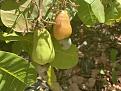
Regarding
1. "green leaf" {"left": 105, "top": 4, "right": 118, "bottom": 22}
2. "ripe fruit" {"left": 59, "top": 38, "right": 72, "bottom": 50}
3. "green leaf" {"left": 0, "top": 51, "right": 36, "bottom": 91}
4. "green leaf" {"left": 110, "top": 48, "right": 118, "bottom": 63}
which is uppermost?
"green leaf" {"left": 105, "top": 4, "right": 118, "bottom": 22}

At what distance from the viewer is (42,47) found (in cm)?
137

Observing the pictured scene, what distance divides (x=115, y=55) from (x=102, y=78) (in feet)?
0.73

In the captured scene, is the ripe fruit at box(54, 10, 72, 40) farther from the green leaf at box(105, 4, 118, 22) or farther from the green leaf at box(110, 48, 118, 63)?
the green leaf at box(110, 48, 118, 63)

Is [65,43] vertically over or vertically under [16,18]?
under

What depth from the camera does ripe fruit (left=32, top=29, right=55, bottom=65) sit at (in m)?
1.37

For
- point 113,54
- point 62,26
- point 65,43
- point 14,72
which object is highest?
point 62,26

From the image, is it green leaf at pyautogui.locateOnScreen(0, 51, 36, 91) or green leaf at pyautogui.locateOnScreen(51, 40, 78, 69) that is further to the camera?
green leaf at pyautogui.locateOnScreen(51, 40, 78, 69)

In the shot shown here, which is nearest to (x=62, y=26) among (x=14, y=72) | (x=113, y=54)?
(x=14, y=72)

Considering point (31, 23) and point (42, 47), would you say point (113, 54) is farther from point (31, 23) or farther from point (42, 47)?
point (42, 47)

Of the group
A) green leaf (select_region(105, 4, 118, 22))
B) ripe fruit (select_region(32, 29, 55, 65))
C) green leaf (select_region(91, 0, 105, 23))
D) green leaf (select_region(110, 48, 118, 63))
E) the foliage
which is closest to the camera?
ripe fruit (select_region(32, 29, 55, 65))

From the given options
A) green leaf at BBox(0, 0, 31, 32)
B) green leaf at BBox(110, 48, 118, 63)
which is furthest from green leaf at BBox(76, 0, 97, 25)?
green leaf at BBox(110, 48, 118, 63)

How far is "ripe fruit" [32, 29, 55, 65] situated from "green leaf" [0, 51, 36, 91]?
0.17 meters

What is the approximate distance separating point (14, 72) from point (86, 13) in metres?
0.42

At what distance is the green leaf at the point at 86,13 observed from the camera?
165 centimetres
